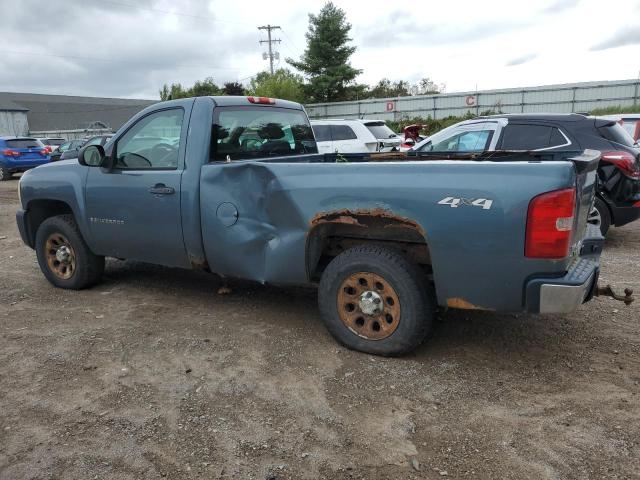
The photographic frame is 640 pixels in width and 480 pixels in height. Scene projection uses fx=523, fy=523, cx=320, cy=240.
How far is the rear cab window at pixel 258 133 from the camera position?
4406 millimetres

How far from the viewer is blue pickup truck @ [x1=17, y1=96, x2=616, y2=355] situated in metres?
3.07

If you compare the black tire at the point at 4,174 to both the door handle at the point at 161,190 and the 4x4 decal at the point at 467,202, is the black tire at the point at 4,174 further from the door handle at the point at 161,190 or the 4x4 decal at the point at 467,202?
the 4x4 decal at the point at 467,202

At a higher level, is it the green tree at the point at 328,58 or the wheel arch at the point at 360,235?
the green tree at the point at 328,58

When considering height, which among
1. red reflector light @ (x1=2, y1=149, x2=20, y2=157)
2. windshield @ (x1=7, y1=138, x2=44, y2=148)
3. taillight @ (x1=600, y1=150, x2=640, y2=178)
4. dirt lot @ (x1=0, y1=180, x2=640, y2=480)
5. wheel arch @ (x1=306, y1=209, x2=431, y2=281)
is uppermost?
windshield @ (x1=7, y1=138, x2=44, y2=148)

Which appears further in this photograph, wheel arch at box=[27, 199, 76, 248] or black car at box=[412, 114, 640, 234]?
black car at box=[412, 114, 640, 234]

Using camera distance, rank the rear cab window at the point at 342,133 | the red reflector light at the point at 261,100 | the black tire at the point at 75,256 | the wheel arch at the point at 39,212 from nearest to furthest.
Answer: the red reflector light at the point at 261,100
the black tire at the point at 75,256
the wheel arch at the point at 39,212
the rear cab window at the point at 342,133

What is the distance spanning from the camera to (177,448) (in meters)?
2.77

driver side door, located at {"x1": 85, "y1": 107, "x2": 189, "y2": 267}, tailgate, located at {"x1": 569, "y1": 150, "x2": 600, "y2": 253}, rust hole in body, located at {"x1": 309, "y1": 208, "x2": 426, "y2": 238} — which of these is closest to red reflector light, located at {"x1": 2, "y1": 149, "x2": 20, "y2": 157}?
driver side door, located at {"x1": 85, "y1": 107, "x2": 189, "y2": 267}

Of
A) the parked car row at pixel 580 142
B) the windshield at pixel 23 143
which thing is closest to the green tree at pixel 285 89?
the windshield at pixel 23 143

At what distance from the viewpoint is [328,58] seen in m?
42.7

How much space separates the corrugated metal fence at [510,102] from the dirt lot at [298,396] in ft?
96.8

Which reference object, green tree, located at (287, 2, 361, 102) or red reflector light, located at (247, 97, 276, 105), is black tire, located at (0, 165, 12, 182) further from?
green tree, located at (287, 2, 361, 102)

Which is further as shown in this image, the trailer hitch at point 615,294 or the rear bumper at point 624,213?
the rear bumper at point 624,213

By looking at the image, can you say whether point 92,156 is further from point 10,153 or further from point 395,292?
point 10,153
